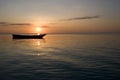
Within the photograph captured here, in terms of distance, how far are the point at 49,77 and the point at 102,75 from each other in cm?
639

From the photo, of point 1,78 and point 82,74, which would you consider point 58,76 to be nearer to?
point 82,74

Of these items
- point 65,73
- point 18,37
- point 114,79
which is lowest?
point 114,79

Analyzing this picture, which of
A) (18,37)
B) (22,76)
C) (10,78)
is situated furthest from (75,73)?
(18,37)

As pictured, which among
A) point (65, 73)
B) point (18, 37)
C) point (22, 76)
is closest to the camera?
point (22, 76)

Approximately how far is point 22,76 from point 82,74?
23.9ft

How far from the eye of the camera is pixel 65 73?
72.9 feet

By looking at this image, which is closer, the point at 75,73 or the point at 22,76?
the point at 22,76

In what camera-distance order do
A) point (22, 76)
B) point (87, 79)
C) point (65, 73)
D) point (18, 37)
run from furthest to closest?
point (18, 37), point (65, 73), point (22, 76), point (87, 79)

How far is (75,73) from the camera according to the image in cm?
2231

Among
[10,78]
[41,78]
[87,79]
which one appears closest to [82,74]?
[87,79]

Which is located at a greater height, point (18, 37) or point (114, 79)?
point (18, 37)

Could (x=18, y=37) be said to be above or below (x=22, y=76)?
above

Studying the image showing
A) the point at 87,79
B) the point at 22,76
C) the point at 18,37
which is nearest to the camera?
the point at 87,79

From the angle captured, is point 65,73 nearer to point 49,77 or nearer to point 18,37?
point 49,77
